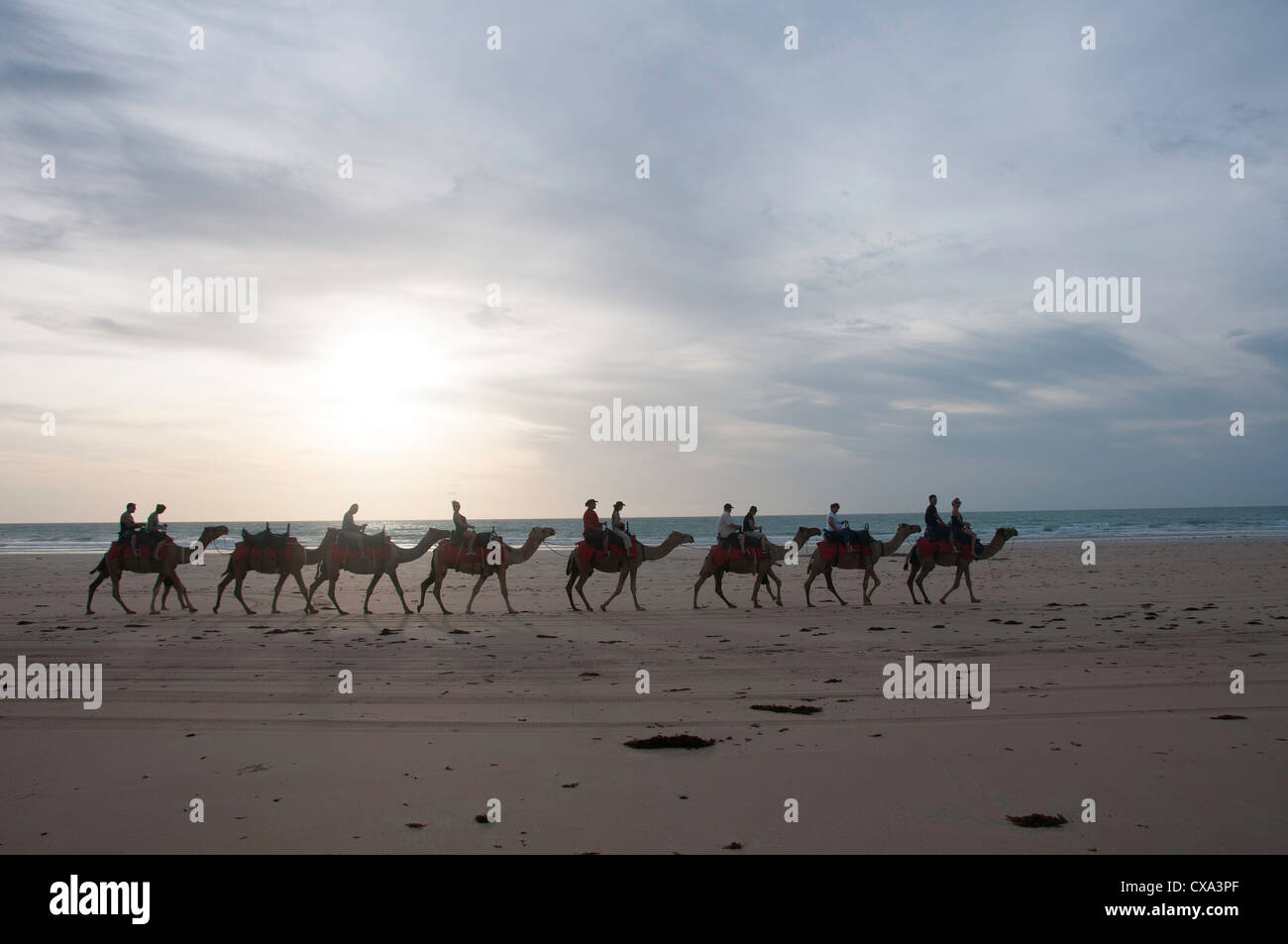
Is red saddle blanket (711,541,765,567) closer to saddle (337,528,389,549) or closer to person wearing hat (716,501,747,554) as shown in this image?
person wearing hat (716,501,747,554)

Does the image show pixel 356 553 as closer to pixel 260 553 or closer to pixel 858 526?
pixel 260 553

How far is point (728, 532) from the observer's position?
19.5m

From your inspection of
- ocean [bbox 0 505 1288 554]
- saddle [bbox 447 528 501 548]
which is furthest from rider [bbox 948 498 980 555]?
ocean [bbox 0 505 1288 554]

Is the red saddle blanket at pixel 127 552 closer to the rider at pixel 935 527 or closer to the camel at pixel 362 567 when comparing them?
the camel at pixel 362 567

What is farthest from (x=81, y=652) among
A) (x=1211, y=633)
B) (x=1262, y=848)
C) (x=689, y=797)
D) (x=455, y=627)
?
(x=1211, y=633)

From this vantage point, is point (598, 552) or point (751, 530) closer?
point (598, 552)

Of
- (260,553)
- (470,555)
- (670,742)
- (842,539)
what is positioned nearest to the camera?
(670,742)

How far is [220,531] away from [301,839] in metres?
17.5

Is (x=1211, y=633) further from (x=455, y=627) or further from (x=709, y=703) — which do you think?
(x=455, y=627)

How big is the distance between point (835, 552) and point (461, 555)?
29.7 ft

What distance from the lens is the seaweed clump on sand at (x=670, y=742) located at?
6855mm

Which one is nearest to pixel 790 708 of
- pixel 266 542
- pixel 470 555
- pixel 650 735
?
pixel 650 735

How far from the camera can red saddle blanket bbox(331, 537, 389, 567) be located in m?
18.0

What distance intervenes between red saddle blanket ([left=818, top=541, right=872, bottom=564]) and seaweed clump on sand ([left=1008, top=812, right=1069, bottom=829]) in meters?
14.4
